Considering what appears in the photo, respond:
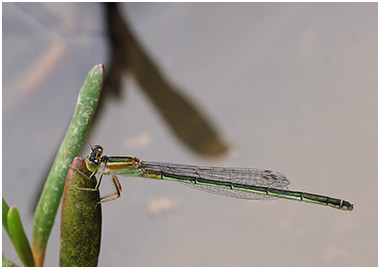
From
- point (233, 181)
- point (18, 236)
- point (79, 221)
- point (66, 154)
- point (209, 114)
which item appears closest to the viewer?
point (79, 221)

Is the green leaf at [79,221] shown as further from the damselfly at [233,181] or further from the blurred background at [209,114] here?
the blurred background at [209,114]

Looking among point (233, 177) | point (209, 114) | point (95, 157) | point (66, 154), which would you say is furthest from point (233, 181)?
point (66, 154)

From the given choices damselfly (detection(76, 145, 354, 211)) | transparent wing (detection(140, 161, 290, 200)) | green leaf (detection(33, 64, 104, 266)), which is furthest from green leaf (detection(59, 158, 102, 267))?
transparent wing (detection(140, 161, 290, 200))

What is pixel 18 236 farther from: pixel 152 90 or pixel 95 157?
pixel 152 90

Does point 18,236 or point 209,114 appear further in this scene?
point 209,114

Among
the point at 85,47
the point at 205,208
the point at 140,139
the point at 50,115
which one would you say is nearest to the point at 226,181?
the point at 205,208

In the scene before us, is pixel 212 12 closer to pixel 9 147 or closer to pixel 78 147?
pixel 9 147

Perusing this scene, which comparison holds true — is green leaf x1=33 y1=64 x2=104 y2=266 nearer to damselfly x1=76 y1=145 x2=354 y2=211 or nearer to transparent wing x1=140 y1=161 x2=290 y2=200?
damselfly x1=76 y1=145 x2=354 y2=211
